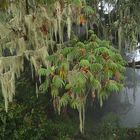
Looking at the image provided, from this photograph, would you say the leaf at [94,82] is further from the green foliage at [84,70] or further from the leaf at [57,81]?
the leaf at [57,81]

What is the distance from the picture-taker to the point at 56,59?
8.14 m

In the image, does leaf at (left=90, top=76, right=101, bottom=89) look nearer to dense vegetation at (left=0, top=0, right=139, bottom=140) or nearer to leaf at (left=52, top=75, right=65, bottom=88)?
dense vegetation at (left=0, top=0, right=139, bottom=140)

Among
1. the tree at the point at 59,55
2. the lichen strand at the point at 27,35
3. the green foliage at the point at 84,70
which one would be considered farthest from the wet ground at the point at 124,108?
the green foliage at the point at 84,70

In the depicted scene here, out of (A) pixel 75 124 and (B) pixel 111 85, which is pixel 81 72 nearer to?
(B) pixel 111 85

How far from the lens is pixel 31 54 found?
916 cm

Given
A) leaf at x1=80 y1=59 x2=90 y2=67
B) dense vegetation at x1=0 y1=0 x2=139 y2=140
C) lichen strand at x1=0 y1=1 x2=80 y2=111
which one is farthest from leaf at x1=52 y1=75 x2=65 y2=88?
lichen strand at x1=0 y1=1 x2=80 y2=111

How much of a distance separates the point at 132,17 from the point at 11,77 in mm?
3177

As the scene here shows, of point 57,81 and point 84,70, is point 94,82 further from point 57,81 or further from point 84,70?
point 57,81

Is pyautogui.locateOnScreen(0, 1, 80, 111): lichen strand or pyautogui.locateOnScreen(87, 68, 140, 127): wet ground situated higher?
pyautogui.locateOnScreen(0, 1, 80, 111): lichen strand

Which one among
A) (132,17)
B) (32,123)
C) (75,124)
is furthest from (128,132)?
(132,17)

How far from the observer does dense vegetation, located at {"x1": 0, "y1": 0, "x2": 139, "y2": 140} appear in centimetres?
777

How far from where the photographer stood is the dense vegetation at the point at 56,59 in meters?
7.77

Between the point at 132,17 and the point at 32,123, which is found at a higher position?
the point at 132,17

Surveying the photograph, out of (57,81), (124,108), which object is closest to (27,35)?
(57,81)
